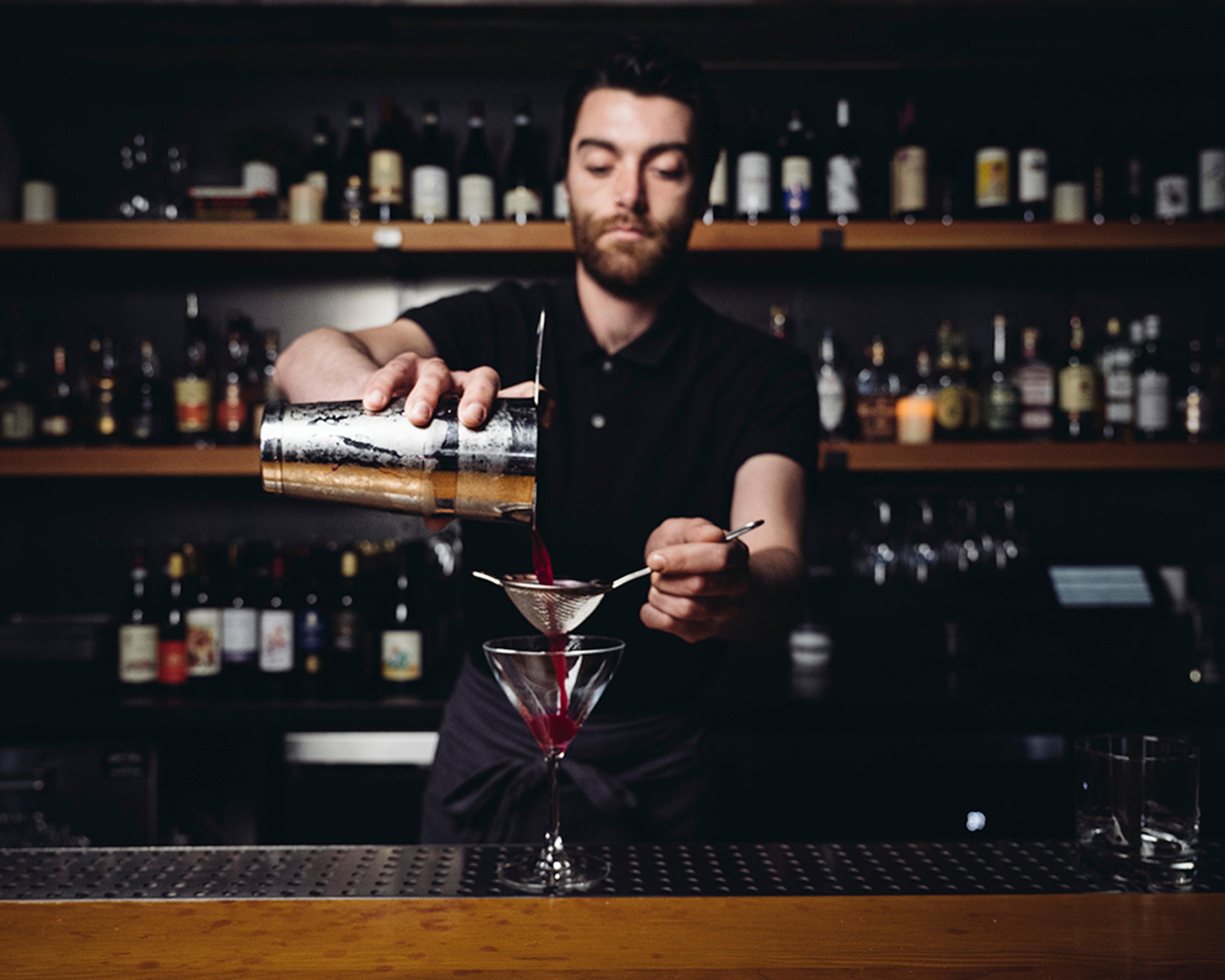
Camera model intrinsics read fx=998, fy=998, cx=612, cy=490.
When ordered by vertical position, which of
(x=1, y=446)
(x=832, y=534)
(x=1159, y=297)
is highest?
(x=1159, y=297)

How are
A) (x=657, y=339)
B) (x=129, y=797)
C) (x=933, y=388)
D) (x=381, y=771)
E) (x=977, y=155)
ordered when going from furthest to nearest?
(x=933, y=388) < (x=977, y=155) < (x=381, y=771) < (x=129, y=797) < (x=657, y=339)

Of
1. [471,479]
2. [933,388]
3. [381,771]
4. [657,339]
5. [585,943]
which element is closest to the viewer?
[585,943]

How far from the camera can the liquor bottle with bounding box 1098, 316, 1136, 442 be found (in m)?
2.33

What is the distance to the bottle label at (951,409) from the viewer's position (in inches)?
92.3

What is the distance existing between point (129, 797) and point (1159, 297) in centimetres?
269

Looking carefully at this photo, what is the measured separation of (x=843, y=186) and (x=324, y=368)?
150 centimetres

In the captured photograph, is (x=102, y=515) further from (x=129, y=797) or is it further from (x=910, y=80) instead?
(x=910, y=80)

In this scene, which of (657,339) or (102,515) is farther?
(102,515)

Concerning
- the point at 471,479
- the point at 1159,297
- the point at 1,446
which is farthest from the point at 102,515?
the point at 1159,297

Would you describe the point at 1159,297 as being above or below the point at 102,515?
above

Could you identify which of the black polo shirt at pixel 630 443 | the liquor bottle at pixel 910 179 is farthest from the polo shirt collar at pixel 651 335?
the liquor bottle at pixel 910 179

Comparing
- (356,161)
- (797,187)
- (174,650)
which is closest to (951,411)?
(797,187)

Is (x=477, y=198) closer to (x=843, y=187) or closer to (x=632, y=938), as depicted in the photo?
(x=843, y=187)

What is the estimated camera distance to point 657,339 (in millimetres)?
1560
